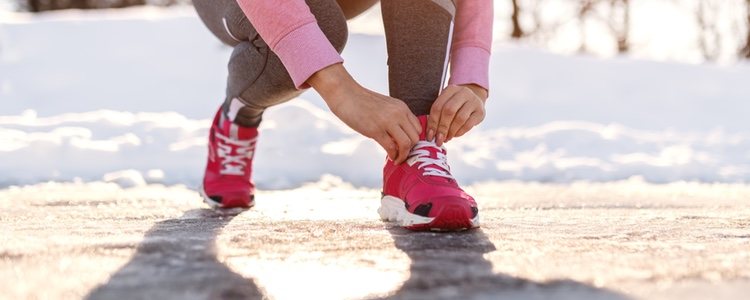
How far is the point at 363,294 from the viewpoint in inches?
36.8

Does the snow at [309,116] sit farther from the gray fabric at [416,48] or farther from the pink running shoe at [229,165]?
the gray fabric at [416,48]

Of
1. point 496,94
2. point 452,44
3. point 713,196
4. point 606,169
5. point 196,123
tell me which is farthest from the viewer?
point 496,94

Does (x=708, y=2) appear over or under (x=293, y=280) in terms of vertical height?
over

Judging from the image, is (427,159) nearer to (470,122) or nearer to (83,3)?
(470,122)

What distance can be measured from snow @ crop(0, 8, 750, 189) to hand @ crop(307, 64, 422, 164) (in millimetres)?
1525

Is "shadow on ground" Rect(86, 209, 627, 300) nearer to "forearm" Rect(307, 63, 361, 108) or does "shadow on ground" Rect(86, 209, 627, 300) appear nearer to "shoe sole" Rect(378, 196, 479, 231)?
"shoe sole" Rect(378, 196, 479, 231)

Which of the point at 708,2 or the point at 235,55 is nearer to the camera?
the point at 235,55

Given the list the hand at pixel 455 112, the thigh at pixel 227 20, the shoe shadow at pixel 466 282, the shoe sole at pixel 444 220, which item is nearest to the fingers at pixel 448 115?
the hand at pixel 455 112

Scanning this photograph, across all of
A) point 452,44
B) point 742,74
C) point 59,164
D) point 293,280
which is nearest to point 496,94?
point 742,74

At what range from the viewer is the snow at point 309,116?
3350 millimetres

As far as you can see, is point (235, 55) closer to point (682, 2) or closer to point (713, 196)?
point (713, 196)

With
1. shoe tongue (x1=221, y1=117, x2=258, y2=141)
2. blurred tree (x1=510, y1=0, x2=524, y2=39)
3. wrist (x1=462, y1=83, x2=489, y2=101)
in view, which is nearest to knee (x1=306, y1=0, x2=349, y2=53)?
wrist (x1=462, y1=83, x2=489, y2=101)

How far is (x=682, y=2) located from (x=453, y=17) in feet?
31.6

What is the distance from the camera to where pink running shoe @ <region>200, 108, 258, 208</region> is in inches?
76.4
